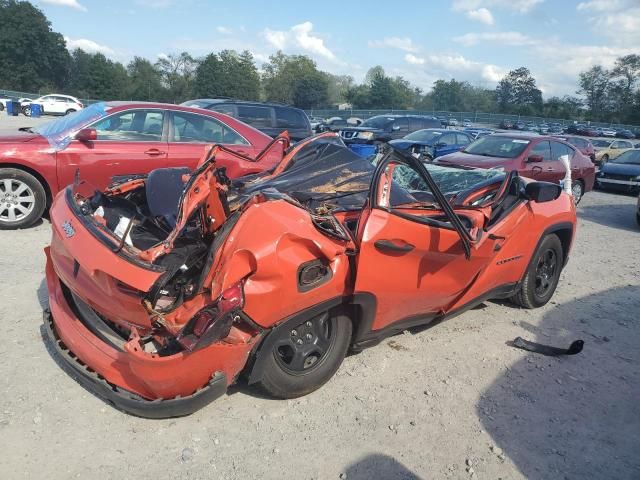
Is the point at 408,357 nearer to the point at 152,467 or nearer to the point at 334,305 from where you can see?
the point at 334,305

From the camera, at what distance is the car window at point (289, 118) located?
12.1 meters

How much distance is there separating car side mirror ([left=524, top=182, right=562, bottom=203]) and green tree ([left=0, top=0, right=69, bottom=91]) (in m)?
82.7

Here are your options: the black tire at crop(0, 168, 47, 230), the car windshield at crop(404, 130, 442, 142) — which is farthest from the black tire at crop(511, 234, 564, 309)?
the car windshield at crop(404, 130, 442, 142)

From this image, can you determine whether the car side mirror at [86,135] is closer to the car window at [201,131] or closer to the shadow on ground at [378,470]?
the car window at [201,131]

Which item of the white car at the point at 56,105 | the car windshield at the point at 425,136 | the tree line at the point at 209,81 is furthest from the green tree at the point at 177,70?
the car windshield at the point at 425,136

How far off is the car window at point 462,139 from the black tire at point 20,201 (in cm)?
1082

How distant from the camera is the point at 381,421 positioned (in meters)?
2.95

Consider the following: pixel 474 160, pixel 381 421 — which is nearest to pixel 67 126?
pixel 381 421

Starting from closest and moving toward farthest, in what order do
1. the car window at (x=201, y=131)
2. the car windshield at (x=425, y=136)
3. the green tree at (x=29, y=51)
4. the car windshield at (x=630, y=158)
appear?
1. the car window at (x=201, y=131)
2. the car windshield at (x=425, y=136)
3. the car windshield at (x=630, y=158)
4. the green tree at (x=29, y=51)

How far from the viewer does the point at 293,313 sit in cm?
271

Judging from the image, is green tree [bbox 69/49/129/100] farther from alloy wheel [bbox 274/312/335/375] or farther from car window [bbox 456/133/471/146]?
alloy wheel [bbox 274/312/335/375]

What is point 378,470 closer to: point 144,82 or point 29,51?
point 144,82

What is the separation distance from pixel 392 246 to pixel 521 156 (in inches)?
308

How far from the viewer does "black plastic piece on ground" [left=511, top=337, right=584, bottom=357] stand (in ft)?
12.6
